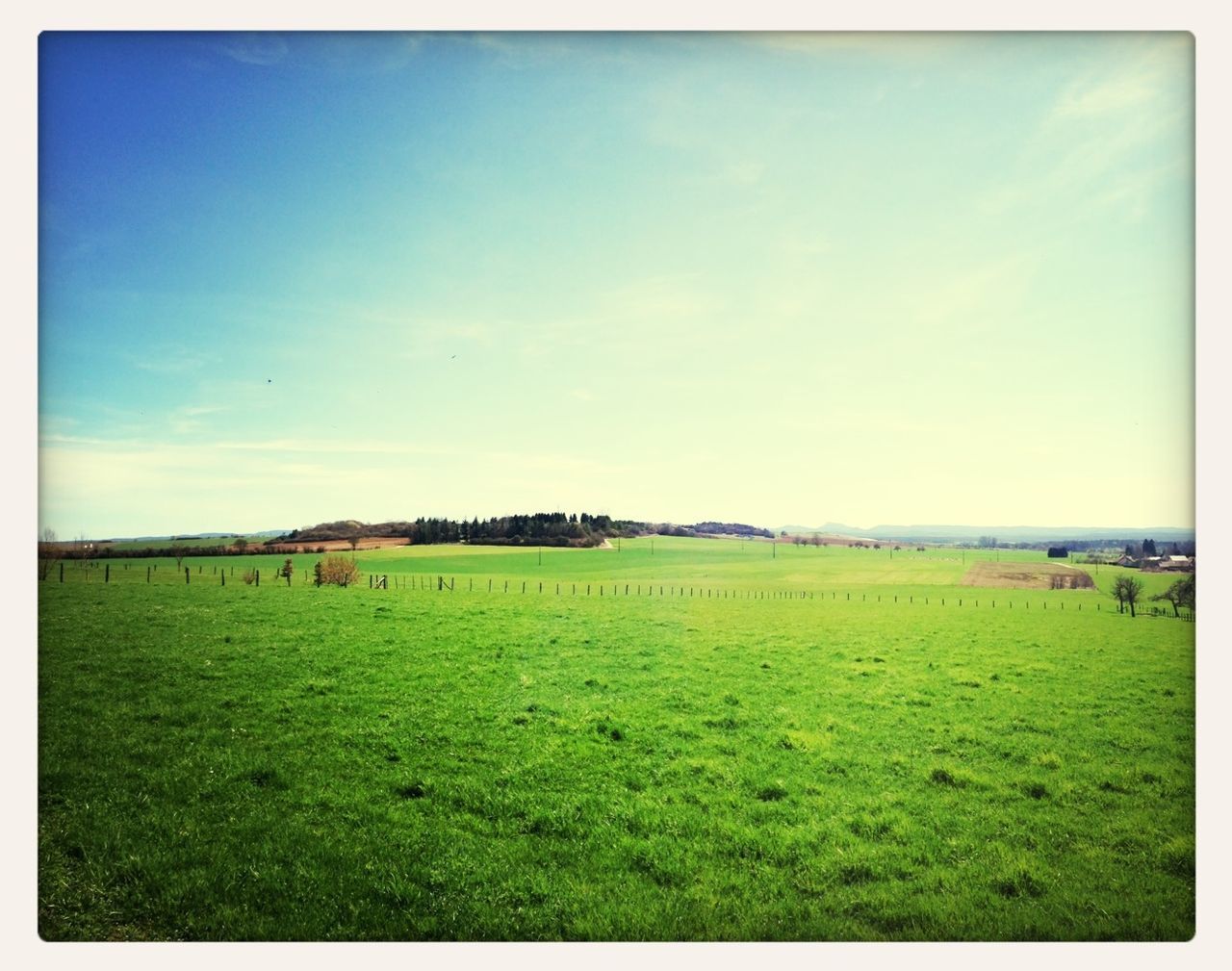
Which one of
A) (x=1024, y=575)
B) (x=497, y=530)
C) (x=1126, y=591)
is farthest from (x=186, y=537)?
(x=1126, y=591)

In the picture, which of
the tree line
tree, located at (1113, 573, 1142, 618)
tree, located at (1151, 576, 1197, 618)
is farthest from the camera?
the tree line

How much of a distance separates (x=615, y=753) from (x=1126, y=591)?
3.92 meters

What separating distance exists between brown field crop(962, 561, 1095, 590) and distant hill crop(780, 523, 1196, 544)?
0.85ft

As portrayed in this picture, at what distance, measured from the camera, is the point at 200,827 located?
3.88 m

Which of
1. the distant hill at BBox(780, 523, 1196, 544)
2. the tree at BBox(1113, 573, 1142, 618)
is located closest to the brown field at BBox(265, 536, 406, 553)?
the distant hill at BBox(780, 523, 1196, 544)

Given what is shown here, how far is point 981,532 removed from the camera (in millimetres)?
5074

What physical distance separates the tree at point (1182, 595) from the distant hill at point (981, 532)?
33 cm

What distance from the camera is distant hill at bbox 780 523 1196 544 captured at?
15.5 ft

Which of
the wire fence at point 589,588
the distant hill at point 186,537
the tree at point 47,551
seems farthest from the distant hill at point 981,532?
the tree at point 47,551

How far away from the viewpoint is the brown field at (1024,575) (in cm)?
505

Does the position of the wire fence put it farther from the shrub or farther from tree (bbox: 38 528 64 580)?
tree (bbox: 38 528 64 580)

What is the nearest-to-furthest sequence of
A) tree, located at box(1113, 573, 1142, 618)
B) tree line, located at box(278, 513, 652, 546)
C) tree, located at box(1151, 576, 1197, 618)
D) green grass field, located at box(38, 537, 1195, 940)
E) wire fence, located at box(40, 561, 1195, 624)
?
green grass field, located at box(38, 537, 1195, 940)
tree, located at box(1151, 576, 1197, 618)
tree, located at box(1113, 573, 1142, 618)
wire fence, located at box(40, 561, 1195, 624)
tree line, located at box(278, 513, 652, 546)

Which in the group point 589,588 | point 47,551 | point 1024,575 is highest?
point 47,551

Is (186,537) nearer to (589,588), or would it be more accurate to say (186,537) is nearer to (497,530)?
(497,530)
